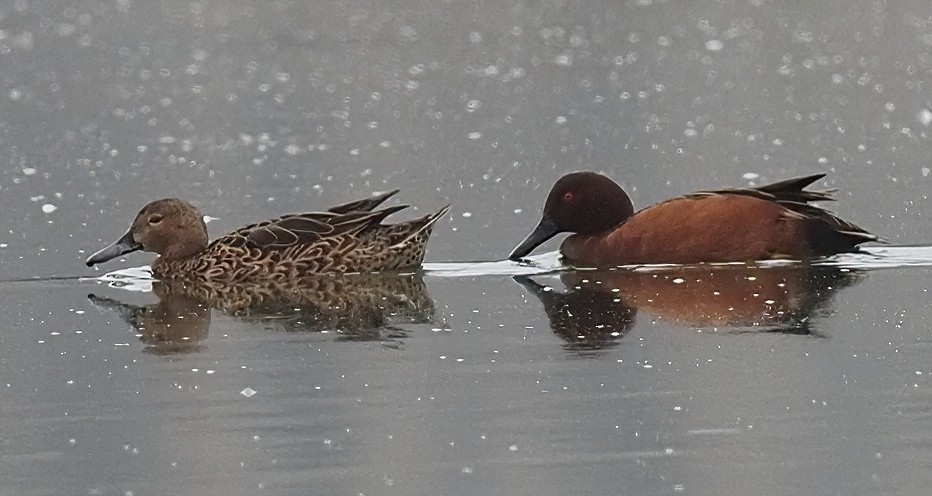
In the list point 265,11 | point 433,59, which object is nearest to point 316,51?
point 433,59

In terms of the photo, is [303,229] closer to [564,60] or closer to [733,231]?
[733,231]

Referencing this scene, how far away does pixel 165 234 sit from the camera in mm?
8961

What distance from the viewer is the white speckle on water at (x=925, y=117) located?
1406 centimetres

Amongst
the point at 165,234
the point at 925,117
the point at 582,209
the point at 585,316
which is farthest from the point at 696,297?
the point at 925,117

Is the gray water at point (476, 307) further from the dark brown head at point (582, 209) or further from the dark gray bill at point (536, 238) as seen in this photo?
the dark brown head at point (582, 209)

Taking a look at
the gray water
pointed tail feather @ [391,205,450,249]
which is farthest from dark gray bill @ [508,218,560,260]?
pointed tail feather @ [391,205,450,249]

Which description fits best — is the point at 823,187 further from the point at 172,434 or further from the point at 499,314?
the point at 172,434

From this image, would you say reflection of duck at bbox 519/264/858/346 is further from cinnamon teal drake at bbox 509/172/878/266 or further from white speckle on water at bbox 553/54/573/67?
white speckle on water at bbox 553/54/573/67

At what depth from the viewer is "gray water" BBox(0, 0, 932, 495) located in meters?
5.11

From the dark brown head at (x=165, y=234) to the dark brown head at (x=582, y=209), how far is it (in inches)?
67.7

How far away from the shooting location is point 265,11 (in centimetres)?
2655

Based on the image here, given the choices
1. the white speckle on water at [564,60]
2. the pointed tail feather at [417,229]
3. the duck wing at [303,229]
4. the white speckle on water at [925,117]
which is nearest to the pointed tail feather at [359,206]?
the duck wing at [303,229]

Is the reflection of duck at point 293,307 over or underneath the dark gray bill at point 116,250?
underneath

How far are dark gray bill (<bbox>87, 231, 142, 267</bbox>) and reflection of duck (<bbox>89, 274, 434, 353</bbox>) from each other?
301mm
